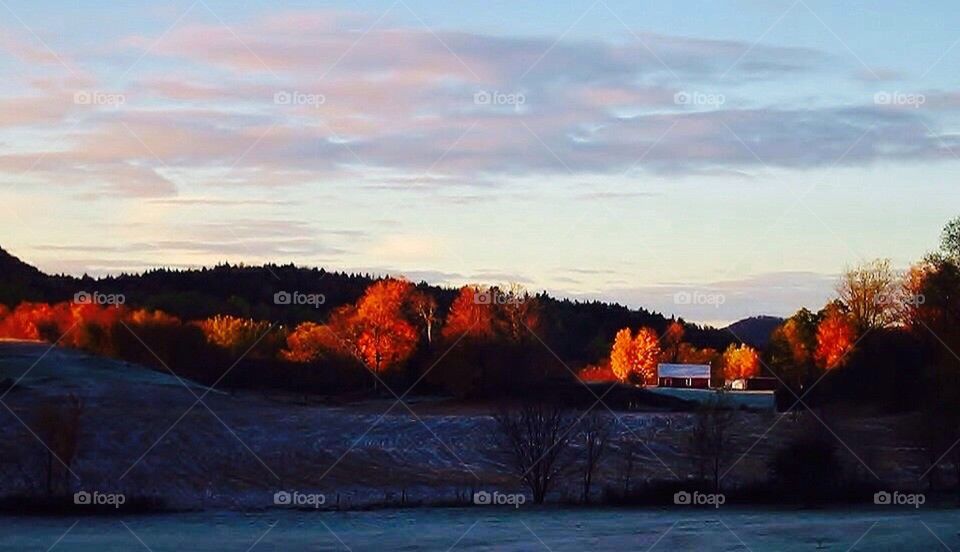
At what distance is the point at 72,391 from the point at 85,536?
170 feet

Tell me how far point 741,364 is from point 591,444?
4399 inches

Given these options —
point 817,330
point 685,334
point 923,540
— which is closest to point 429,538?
point 923,540

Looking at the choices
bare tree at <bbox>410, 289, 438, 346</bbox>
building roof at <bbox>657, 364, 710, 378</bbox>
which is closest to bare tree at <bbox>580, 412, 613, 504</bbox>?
bare tree at <bbox>410, 289, 438, 346</bbox>

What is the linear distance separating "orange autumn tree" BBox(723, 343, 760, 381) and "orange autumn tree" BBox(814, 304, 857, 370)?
23693mm

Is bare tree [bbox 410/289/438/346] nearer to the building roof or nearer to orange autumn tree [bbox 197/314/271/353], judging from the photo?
orange autumn tree [bbox 197/314/271/353]

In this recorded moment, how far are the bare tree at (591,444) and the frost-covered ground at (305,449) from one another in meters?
1.13

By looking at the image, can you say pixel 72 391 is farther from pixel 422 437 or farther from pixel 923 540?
pixel 923 540

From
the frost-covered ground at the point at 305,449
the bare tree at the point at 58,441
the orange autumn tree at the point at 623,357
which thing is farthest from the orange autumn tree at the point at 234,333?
the bare tree at the point at 58,441

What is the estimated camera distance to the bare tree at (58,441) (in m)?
52.2

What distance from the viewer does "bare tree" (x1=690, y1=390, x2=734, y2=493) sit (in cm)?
5516

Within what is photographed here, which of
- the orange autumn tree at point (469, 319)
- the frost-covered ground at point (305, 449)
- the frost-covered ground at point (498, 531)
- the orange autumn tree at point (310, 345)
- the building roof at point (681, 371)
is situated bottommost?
the frost-covered ground at point (498, 531)

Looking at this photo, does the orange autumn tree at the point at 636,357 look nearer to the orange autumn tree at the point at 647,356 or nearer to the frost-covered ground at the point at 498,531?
the orange autumn tree at the point at 647,356

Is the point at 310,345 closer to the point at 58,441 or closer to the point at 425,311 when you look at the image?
the point at 425,311

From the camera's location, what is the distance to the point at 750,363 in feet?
521
